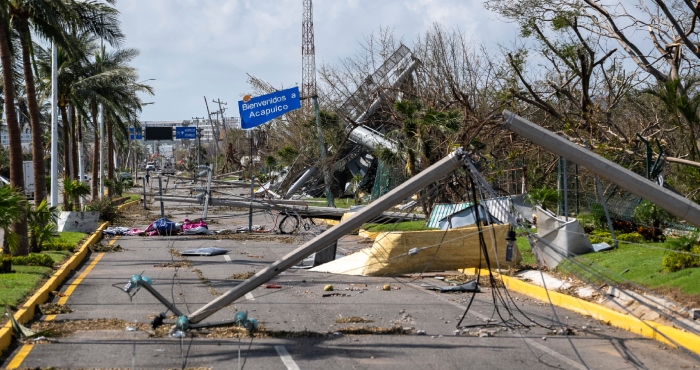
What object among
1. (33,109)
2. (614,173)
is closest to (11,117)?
(33,109)

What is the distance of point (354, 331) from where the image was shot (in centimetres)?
1041

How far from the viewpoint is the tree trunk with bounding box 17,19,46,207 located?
21094 mm

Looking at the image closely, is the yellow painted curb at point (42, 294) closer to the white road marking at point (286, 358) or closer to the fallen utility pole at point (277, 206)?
the white road marking at point (286, 358)

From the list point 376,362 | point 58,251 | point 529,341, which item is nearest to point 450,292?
point 529,341

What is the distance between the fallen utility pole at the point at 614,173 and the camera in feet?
26.9

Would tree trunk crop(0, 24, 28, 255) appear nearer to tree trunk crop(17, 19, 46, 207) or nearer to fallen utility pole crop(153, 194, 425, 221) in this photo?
tree trunk crop(17, 19, 46, 207)

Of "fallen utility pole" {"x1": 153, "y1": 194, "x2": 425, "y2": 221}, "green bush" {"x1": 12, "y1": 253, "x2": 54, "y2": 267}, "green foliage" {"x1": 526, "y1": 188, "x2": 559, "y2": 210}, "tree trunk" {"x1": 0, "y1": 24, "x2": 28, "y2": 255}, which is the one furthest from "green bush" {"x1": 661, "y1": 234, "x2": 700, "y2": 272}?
"tree trunk" {"x1": 0, "y1": 24, "x2": 28, "y2": 255}

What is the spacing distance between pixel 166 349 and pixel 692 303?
6.80 metres

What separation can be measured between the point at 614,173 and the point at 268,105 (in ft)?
78.1

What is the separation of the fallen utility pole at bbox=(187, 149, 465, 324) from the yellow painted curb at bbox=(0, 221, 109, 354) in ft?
6.86

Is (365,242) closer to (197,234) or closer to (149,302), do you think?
(197,234)

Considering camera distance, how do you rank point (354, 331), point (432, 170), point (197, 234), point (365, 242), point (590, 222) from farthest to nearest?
1. point (197, 234)
2. point (365, 242)
3. point (590, 222)
4. point (354, 331)
5. point (432, 170)

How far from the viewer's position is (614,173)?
8.40 m

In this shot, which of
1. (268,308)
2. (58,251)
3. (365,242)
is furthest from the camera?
(365,242)
